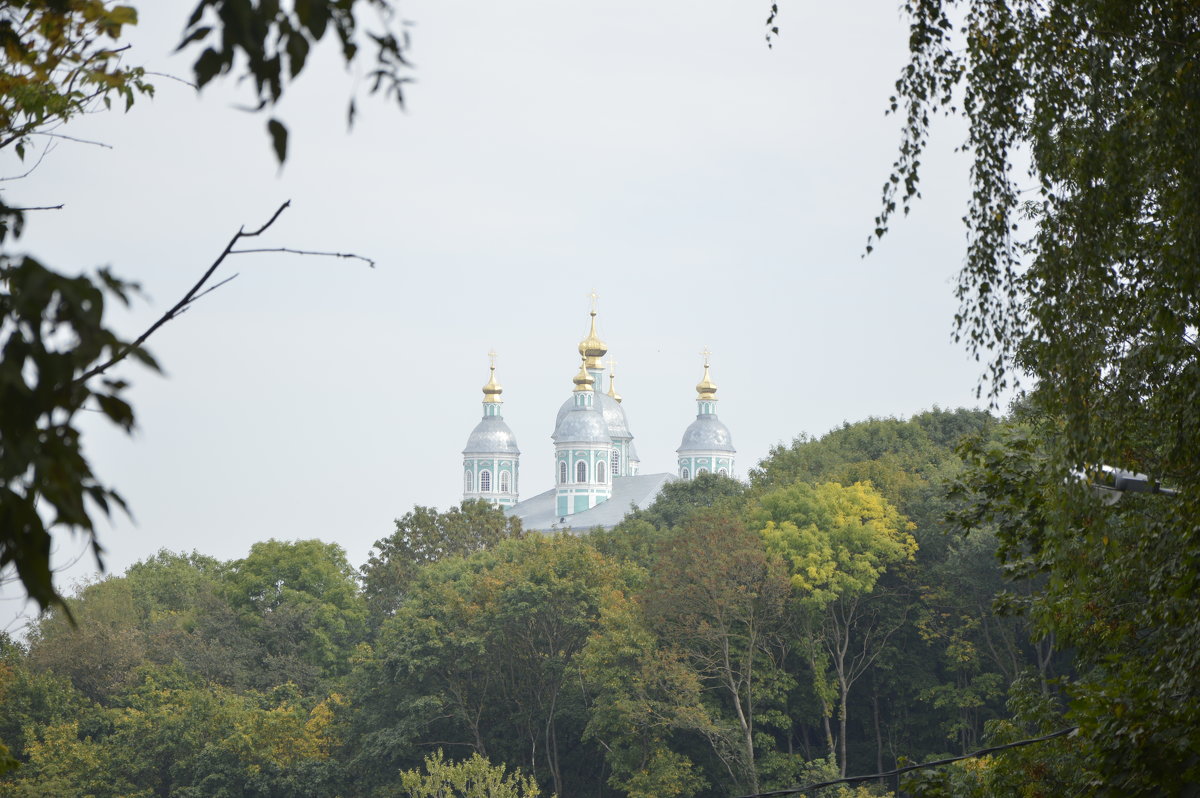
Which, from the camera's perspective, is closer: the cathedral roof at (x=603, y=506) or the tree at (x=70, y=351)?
the tree at (x=70, y=351)

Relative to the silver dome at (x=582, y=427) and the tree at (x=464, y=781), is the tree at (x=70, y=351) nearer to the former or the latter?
the tree at (x=464, y=781)

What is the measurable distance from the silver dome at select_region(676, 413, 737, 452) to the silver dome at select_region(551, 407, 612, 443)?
6690 millimetres

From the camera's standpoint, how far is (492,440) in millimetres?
103312

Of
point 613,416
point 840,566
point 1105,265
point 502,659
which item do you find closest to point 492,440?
point 613,416

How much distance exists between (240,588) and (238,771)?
52.2ft

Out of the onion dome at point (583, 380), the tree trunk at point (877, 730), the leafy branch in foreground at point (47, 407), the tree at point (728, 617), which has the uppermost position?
the onion dome at point (583, 380)

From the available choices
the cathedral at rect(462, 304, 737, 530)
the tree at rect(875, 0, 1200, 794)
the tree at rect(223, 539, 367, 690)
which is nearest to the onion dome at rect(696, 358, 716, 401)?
the cathedral at rect(462, 304, 737, 530)

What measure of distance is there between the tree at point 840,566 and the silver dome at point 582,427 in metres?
55.1

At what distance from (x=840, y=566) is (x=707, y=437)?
205 ft

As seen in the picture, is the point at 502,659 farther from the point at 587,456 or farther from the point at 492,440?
the point at 492,440

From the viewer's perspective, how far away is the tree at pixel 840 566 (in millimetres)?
37344

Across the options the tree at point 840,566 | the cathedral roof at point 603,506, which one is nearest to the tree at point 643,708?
the tree at point 840,566

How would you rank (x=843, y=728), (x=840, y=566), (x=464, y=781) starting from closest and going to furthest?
(x=464, y=781) < (x=843, y=728) < (x=840, y=566)

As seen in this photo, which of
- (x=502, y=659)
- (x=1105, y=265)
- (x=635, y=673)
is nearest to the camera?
(x=1105, y=265)
